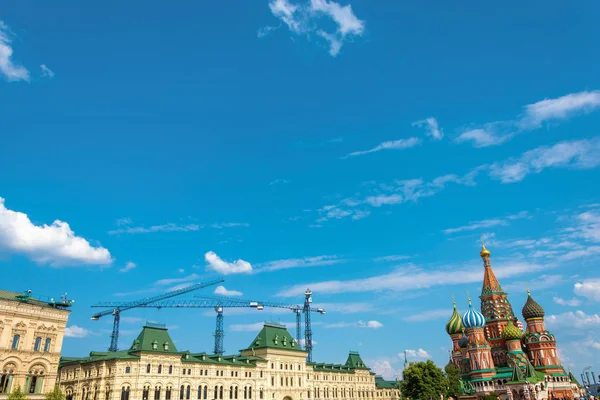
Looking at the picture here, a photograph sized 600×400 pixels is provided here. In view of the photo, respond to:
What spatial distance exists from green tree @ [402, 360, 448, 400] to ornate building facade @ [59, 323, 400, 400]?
2220cm

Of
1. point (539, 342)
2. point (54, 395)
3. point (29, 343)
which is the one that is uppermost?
point (539, 342)

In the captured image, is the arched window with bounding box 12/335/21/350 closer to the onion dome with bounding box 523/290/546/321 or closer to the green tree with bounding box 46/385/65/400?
the green tree with bounding box 46/385/65/400

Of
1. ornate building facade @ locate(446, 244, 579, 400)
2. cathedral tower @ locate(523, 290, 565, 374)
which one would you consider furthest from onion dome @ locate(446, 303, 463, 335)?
cathedral tower @ locate(523, 290, 565, 374)

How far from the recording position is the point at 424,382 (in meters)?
90.1

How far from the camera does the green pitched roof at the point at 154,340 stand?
74.3 m

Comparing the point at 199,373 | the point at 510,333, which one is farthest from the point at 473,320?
the point at 199,373

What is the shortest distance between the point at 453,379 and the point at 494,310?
20.4 m

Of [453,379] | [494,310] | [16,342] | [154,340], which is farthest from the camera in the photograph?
[494,310]

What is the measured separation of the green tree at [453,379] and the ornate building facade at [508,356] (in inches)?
55.9

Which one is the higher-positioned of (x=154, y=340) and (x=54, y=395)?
(x=154, y=340)

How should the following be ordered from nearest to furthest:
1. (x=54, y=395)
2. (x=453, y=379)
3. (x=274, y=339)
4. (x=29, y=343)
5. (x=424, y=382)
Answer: (x=54, y=395) < (x=29, y=343) < (x=424, y=382) < (x=274, y=339) < (x=453, y=379)

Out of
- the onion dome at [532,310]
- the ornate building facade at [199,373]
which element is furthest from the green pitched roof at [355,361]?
the onion dome at [532,310]

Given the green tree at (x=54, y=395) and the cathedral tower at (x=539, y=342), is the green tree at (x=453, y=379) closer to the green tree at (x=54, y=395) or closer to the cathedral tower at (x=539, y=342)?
the cathedral tower at (x=539, y=342)

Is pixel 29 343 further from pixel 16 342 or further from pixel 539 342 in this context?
pixel 539 342
